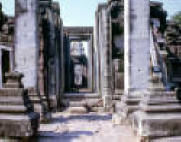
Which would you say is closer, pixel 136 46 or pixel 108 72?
pixel 136 46

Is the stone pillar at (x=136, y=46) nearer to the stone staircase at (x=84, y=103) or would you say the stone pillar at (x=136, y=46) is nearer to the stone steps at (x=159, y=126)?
the stone steps at (x=159, y=126)

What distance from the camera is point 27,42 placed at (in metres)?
8.17

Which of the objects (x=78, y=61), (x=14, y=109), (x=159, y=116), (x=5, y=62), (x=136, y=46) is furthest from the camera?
(x=78, y=61)

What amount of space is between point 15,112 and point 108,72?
708 centimetres

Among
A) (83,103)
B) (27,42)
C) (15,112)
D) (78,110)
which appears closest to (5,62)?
(83,103)

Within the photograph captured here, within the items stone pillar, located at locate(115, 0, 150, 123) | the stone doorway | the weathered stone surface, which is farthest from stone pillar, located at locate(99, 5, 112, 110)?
the stone doorway

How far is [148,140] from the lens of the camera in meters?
5.09

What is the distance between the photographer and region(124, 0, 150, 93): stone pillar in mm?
7910

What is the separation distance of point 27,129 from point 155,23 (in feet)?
29.9

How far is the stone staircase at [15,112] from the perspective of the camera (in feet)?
17.2

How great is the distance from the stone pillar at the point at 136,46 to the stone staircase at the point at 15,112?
3131mm

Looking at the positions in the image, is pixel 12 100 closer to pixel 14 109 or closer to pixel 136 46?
pixel 14 109

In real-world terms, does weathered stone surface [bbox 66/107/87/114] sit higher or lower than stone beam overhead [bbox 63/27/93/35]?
lower

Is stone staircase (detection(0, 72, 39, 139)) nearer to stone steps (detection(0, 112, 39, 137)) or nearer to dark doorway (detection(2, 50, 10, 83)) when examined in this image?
stone steps (detection(0, 112, 39, 137))
